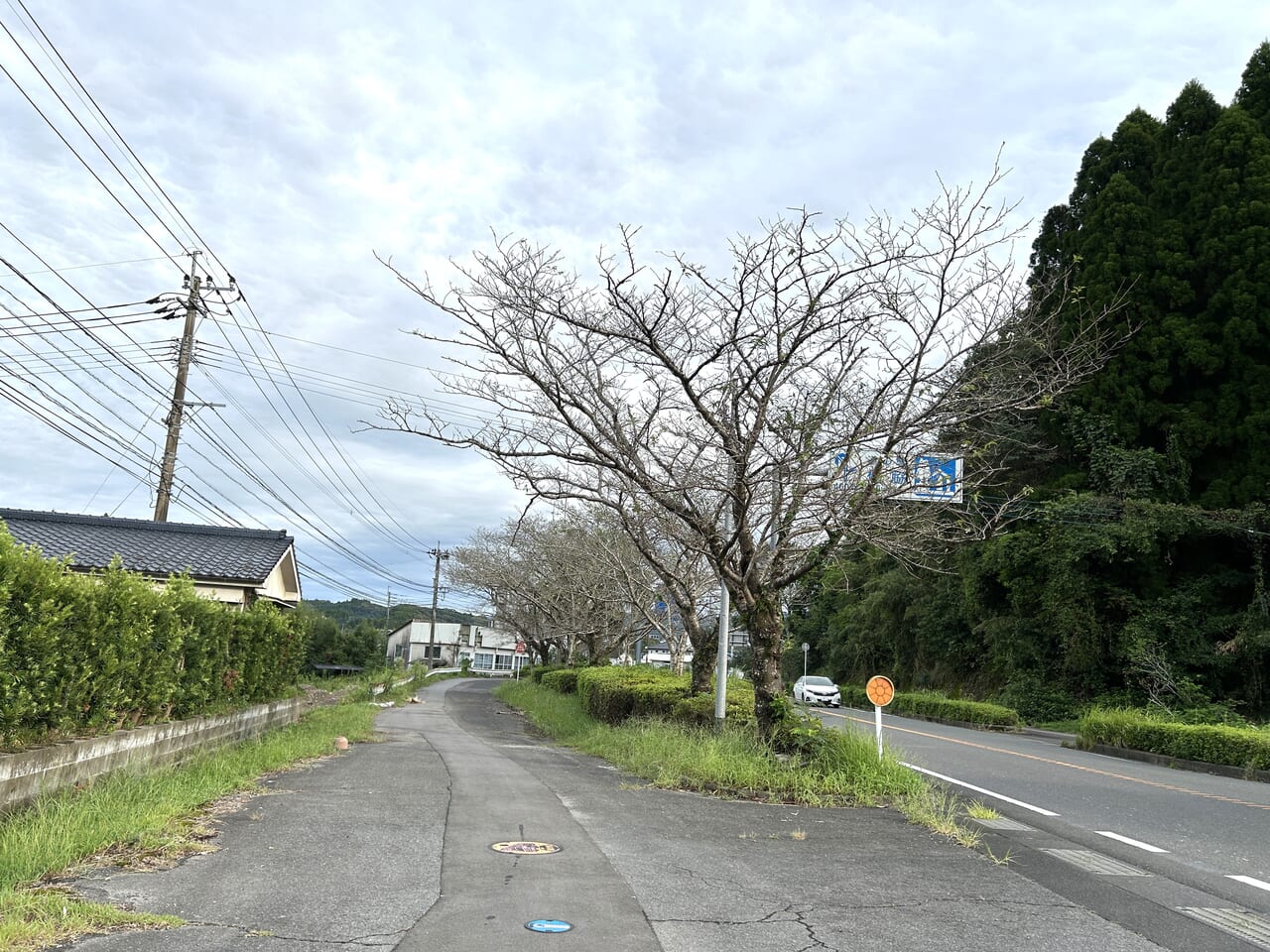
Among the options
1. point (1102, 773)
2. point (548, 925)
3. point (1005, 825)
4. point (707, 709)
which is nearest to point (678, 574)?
point (707, 709)

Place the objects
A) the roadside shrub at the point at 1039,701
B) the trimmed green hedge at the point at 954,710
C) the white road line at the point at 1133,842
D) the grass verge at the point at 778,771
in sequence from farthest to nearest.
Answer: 1. the roadside shrub at the point at 1039,701
2. the trimmed green hedge at the point at 954,710
3. the grass verge at the point at 778,771
4. the white road line at the point at 1133,842

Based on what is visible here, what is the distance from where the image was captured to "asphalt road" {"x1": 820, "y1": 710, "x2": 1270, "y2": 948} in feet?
20.5

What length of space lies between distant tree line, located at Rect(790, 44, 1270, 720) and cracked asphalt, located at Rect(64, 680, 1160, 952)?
14840 millimetres

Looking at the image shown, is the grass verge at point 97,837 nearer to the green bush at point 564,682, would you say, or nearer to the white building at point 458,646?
the green bush at point 564,682

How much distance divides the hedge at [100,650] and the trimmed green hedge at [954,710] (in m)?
16.6

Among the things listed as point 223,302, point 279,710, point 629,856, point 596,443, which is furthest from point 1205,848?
point 223,302

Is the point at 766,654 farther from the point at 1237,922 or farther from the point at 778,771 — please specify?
the point at 1237,922

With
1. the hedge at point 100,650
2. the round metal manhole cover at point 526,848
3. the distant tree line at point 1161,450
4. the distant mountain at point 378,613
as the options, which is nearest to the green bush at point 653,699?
the distant tree line at point 1161,450

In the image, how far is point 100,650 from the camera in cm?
810

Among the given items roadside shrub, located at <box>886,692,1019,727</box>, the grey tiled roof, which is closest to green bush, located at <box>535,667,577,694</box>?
roadside shrub, located at <box>886,692,1019,727</box>

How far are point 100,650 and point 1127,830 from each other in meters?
10.1

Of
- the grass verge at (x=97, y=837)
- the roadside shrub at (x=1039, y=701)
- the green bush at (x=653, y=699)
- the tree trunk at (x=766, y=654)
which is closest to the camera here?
the grass verge at (x=97, y=837)

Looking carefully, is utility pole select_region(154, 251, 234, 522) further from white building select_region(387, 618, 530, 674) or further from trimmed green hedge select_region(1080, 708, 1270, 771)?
white building select_region(387, 618, 530, 674)

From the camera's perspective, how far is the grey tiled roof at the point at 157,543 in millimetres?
16453
